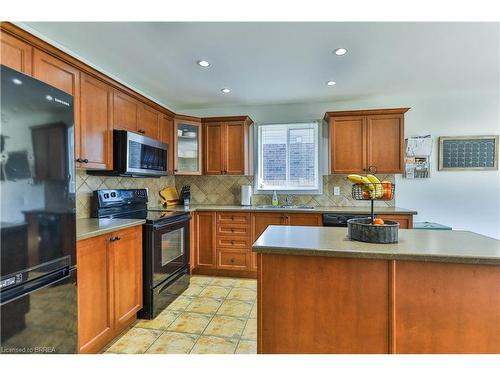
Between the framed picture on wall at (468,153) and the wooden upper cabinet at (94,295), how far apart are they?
13.4 feet

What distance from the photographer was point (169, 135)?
362cm

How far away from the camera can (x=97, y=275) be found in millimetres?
1887

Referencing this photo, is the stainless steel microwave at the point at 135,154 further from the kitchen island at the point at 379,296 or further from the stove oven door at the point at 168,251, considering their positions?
the kitchen island at the point at 379,296

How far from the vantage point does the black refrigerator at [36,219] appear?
1.19m

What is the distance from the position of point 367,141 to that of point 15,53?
3.46 m

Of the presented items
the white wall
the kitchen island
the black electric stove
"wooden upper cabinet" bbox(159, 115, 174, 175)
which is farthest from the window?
the kitchen island

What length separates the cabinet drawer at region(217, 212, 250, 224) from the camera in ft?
11.4

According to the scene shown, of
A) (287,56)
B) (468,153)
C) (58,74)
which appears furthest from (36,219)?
(468,153)

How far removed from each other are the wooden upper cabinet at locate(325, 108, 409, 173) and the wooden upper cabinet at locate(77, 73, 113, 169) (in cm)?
261

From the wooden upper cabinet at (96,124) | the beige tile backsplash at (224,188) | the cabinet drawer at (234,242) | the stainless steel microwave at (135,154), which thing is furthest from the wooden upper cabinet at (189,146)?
the wooden upper cabinet at (96,124)

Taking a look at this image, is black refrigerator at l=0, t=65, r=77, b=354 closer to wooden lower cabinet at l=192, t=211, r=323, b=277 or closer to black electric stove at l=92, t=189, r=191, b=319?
black electric stove at l=92, t=189, r=191, b=319

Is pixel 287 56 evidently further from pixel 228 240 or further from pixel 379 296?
pixel 228 240

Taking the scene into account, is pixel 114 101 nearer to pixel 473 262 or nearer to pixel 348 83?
pixel 348 83

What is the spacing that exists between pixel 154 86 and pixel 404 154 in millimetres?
3294
